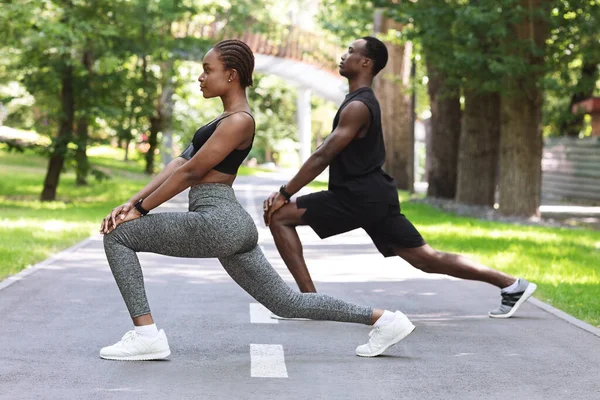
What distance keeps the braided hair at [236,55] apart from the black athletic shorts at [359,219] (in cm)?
173

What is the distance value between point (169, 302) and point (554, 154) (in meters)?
31.8

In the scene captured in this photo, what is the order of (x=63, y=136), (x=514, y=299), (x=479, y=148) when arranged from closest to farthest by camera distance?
1. (x=514, y=299)
2. (x=63, y=136)
3. (x=479, y=148)

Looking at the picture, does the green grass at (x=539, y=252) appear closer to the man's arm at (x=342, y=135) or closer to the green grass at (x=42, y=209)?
the man's arm at (x=342, y=135)

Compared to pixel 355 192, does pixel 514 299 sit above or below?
below

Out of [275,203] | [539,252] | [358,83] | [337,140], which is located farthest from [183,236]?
[539,252]

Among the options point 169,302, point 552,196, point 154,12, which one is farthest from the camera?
point 552,196

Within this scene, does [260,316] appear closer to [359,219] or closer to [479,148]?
[359,219]

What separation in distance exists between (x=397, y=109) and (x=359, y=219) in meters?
29.6

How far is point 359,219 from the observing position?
8547 millimetres

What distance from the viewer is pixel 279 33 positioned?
41562mm

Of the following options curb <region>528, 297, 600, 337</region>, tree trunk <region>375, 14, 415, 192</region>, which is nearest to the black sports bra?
curb <region>528, 297, 600, 337</region>

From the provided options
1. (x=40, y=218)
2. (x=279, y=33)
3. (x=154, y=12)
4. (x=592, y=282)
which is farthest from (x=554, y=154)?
(x=592, y=282)

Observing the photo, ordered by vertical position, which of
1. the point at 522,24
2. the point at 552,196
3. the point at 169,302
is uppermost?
the point at 522,24

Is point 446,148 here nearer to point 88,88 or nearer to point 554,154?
point 88,88
